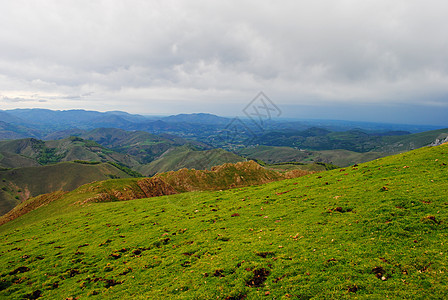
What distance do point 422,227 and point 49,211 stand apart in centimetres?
7706

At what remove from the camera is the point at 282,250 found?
14766mm

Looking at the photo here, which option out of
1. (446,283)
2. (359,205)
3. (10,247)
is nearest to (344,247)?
(446,283)

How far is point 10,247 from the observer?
92.3 ft

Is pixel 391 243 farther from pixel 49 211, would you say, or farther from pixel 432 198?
pixel 49 211

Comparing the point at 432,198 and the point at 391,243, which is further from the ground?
the point at 432,198

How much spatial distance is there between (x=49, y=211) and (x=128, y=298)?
61428 millimetres

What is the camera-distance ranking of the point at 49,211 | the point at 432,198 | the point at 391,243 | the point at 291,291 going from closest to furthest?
the point at 291,291, the point at 391,243, the point at 432,198, the point at 49,211

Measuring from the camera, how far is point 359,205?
61.6ft

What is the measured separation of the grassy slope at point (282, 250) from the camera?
35.9ft

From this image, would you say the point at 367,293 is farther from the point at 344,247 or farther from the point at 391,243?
the point at 391,243

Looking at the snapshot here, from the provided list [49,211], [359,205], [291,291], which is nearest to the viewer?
[291,291]

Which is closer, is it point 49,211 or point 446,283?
point 446,283

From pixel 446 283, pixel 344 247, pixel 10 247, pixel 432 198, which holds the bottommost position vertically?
pixel 10 247

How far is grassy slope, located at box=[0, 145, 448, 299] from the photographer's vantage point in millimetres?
10945
